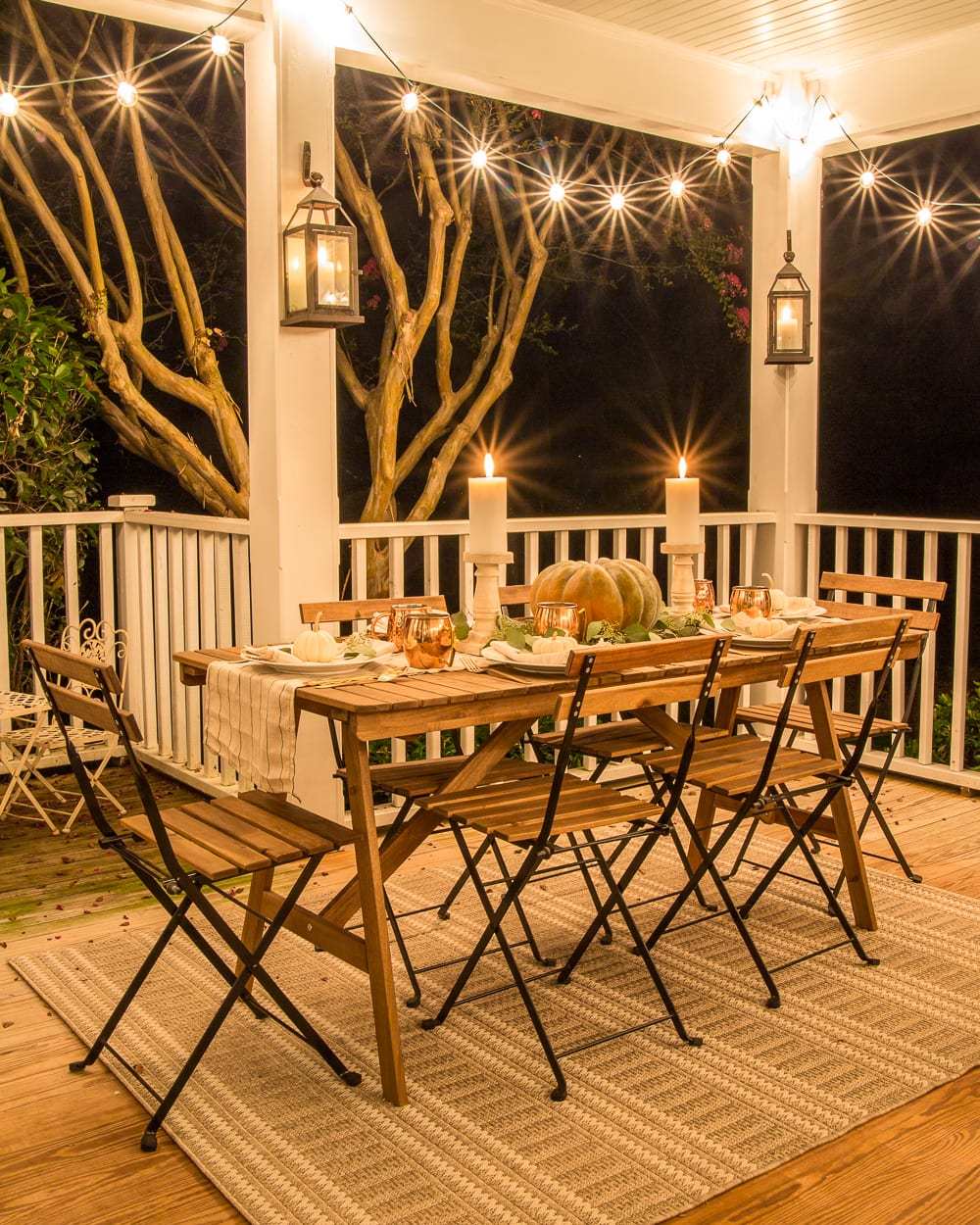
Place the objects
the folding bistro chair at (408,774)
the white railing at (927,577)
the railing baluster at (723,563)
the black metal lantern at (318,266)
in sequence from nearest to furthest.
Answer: the folding bistro chair at (408,774) < the black metal lantern at (318,266) < the white railing at (927,577) < the railing baluster at (723,563)

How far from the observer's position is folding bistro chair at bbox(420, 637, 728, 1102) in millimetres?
2742

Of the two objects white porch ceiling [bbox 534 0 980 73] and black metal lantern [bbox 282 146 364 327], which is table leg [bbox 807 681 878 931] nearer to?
black metal lantern [bbox 282 146 364 327]

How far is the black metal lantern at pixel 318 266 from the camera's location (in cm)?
402

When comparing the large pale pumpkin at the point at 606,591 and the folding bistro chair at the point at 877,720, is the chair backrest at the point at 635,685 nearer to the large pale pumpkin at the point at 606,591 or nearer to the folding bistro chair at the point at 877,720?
the large pale pumpkin at the point at 606,591

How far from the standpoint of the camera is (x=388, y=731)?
2670 millimetres

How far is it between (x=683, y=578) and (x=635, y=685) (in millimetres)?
912

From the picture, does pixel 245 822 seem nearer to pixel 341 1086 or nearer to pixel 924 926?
pixel 341 1086

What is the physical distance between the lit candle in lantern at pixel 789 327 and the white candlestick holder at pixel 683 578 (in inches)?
80.7

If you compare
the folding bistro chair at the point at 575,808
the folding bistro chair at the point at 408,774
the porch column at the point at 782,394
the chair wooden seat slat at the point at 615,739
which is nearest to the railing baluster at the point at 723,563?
the porch column at the point at 782,394

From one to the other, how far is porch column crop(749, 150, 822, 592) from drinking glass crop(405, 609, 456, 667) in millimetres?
3094

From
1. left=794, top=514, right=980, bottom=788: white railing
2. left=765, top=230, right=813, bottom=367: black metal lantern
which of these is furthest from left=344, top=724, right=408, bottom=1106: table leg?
left=765, top=230, right=813, bottom=367: black metal lantern

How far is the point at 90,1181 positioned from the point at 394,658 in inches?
50.2

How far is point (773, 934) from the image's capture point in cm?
364

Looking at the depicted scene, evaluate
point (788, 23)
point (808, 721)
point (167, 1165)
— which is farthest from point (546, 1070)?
point (788, 23)
